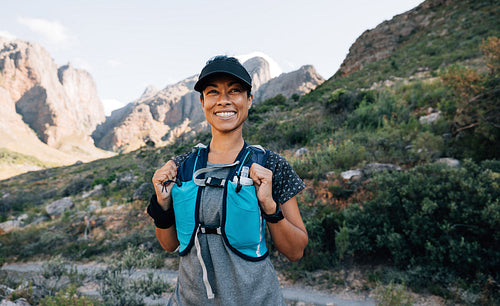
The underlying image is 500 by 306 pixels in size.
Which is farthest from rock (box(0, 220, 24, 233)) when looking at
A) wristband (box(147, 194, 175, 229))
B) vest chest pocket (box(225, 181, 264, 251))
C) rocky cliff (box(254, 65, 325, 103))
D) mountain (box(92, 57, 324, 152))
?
mountain (box(92, 57, 324, 152))

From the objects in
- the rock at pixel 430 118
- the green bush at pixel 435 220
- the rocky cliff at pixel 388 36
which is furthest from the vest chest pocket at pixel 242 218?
the rocky cliff at pixel 388 36

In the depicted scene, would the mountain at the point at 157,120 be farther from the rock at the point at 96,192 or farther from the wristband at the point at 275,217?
the wristband at the point at 275,217

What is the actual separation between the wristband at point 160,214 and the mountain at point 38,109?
90.7 meters

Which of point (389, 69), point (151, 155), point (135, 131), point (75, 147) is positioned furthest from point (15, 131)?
point (389, 69)

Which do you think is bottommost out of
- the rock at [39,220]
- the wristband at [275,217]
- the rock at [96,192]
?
the rock at [39,220]

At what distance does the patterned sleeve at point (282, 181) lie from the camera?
4.35 feet

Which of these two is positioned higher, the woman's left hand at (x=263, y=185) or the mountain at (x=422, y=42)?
the mountain at (x=422, y=42)

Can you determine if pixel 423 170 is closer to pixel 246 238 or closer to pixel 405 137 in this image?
pixel 405 137

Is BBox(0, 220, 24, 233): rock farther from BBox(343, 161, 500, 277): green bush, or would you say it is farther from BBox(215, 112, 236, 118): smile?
BBox(215, 112, 236, 118): smile

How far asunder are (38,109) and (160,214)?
125288mm

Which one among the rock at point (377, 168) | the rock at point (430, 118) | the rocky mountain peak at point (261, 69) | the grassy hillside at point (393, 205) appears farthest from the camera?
the rocky mountain peak at point (261, 69)

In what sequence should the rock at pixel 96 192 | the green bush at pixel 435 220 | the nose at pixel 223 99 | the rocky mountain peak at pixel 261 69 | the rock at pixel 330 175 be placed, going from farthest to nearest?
the rocky mountain peak at pixel 261 69 → the rock at pixel 96 192 → the rock at pixel 330 175 → the green bush at pixel 435 220 → the nose at pixel 223 99

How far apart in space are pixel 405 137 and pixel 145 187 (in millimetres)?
10523

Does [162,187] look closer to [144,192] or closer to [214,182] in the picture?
[214,182]
